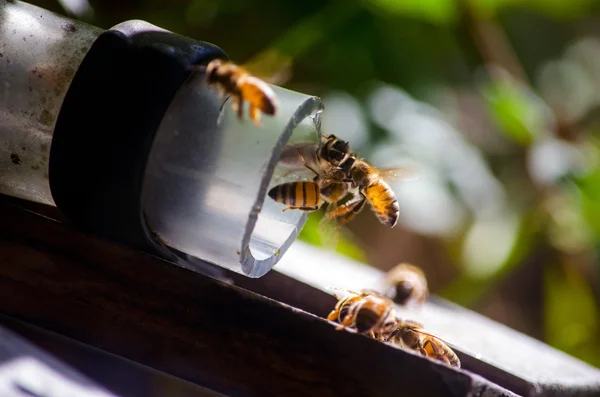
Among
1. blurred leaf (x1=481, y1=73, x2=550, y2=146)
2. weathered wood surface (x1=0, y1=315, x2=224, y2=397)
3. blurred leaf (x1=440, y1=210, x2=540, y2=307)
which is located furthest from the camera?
blurred leaf (x1=440, y1=210, x2=540, y2=307)

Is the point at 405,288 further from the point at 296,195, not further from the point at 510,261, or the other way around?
the point at 510,261

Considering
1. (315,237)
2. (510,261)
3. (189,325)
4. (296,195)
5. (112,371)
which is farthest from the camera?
(510,261)

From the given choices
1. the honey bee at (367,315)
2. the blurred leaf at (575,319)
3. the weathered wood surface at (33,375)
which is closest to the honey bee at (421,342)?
the honey bee at (367,315)

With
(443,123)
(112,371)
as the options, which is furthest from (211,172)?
(443,123)

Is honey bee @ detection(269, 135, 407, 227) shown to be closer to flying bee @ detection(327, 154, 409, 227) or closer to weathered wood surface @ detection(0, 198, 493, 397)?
flying bee @ detection(327, 154, 409, 227)

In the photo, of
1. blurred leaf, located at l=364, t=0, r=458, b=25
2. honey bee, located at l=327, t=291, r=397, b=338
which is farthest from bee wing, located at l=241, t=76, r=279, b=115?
blurred leaf, located at l=364, t=0, r=458, b=25

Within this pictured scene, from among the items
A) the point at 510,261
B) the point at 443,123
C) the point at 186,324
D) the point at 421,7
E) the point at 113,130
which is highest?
the point at 421,7
